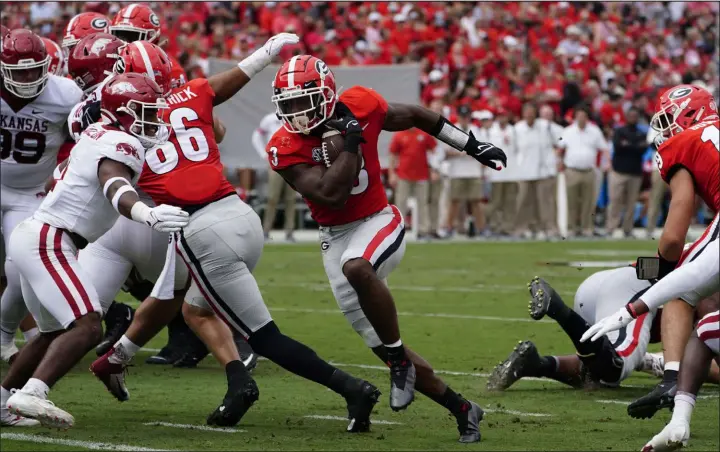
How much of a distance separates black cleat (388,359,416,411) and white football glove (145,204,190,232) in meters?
1.11

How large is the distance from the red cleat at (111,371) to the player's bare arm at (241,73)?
1.28 meters

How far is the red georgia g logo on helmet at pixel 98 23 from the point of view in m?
7.62

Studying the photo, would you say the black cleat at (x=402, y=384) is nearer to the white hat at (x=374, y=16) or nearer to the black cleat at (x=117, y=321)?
the black cleat at (x=117, y=321)

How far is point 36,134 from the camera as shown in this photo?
6.92m

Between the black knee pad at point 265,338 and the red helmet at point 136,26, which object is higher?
the red helmet at point 136,26

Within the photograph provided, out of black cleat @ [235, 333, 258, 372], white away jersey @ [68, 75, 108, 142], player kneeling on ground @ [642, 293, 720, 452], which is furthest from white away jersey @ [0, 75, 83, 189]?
player kneeling on ground @ [642, 293, 720, 452]

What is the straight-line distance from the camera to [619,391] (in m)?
6.41

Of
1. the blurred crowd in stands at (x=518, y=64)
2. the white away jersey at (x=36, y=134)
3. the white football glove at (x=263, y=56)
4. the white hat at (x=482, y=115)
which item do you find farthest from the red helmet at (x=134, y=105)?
the white hat at (x=482, y=115)

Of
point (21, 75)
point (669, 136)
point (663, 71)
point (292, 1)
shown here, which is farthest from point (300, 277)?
point (663, 71)

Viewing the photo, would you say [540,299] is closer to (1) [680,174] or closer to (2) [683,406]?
(1) [680,174]

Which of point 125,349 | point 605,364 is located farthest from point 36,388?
point 605,364

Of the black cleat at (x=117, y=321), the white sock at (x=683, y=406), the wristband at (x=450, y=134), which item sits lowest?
the black cleat at (x=117, y=321)

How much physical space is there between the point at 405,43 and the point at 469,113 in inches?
94.6

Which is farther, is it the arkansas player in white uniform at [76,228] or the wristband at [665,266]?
the wristband at [665,266]
